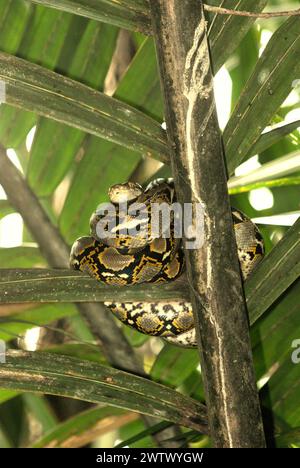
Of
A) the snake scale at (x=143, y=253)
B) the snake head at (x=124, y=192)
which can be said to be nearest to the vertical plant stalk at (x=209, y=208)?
the snake scale at (x=143, y=253)

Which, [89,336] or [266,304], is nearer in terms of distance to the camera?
[266,304]

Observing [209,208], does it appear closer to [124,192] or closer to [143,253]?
[143,253]

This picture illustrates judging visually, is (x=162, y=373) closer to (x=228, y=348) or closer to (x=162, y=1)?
(x=228, y=348)

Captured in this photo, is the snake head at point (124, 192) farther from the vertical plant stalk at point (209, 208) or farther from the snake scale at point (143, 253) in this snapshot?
the vertical plant stalk at point (209, 208)

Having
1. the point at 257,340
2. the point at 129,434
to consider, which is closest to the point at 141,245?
the point at 257,340

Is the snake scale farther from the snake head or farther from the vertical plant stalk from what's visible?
the vertical plant stalk

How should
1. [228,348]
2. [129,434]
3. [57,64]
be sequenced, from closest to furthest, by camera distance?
[228,348] → [57,64] → [129,434]
